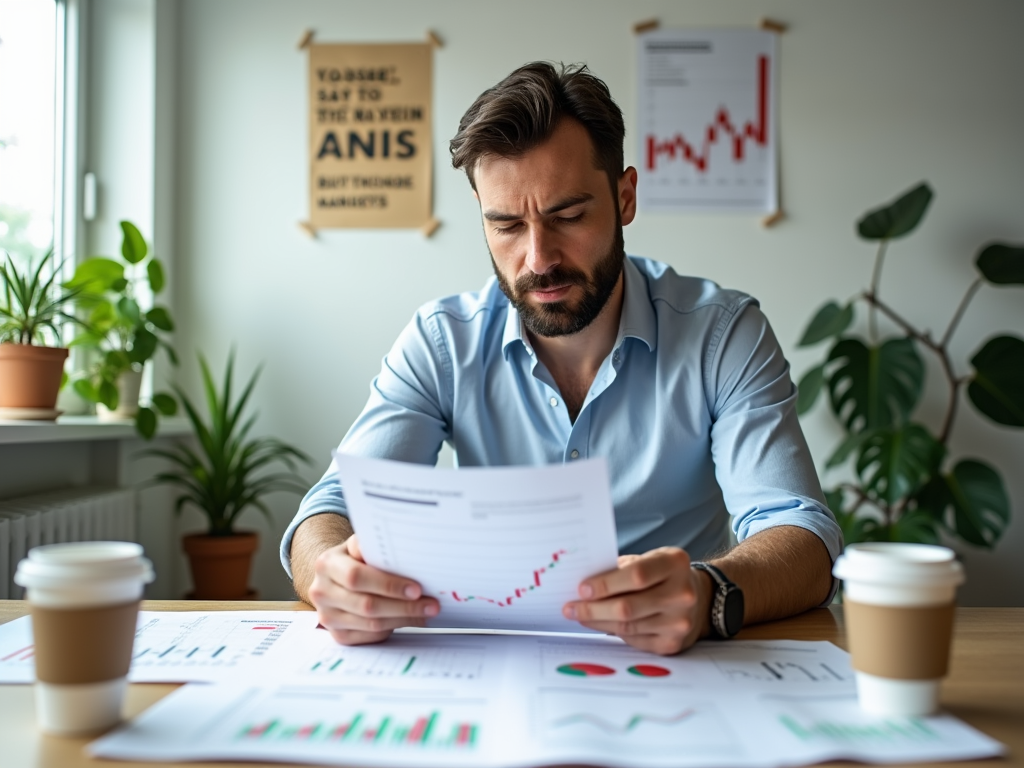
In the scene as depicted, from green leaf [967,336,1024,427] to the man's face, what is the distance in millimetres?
1686

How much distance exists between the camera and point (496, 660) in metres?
0.88

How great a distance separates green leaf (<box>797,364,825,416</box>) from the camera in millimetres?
2727

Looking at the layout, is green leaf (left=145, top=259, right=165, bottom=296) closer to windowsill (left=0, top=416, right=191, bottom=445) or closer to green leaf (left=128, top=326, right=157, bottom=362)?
green leaf (left=128, top=326, right=157, bottom=362)

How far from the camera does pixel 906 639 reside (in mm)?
707

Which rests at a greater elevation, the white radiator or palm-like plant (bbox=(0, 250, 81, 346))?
palm-like plant (bbox=(0, 250, 81, 346))

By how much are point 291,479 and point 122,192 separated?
106 centimetres

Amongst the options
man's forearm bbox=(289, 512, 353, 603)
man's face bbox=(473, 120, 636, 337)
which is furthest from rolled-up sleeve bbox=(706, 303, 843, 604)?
man's forearm bbox=(289, 512, 353, 603)

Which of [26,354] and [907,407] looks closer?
[26,354]

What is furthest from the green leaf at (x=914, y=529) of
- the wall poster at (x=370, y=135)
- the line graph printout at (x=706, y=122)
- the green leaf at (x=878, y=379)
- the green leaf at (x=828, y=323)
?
the wall poster at (x=370, y=135)

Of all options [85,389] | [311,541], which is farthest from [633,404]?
[85,389]

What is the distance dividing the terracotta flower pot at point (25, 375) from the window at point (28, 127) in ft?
1.33

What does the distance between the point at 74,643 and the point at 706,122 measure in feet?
8.73

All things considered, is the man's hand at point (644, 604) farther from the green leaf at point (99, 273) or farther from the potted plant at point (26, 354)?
the green leaf at point (99, 273)

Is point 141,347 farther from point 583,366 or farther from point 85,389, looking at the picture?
Result: point 583,366
